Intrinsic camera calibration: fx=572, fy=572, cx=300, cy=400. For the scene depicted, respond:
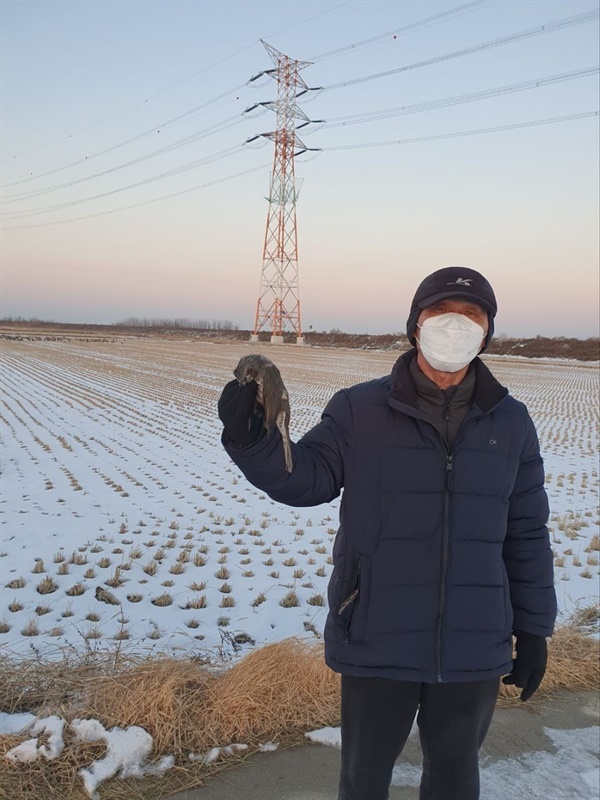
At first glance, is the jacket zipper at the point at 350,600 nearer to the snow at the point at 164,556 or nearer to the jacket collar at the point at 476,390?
the jacket collar at the point at 476,390

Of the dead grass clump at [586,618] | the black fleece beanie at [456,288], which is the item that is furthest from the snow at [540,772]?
the black fleece beanie at [456,288]

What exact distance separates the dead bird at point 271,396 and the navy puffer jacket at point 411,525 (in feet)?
0.13

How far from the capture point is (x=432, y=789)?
196cm

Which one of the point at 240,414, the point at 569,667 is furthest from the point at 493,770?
the point at 240,414

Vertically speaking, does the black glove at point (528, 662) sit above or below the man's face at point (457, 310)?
below

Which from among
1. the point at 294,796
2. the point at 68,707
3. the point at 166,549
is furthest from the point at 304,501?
the point at 166,549

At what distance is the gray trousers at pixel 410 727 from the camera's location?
1835mm

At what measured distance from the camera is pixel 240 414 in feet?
5.85

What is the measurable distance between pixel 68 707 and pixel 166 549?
3.38 m

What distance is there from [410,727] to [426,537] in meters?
0.63

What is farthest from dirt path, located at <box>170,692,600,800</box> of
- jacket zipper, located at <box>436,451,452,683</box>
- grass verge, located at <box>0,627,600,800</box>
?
jacket zipper, located at <box>436,451,452,683</box>

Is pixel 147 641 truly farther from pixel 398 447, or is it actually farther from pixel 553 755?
pixel 398 447

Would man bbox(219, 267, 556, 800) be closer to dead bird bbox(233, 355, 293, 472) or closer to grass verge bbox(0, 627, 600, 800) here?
dead bird bbox(233, 355, 293, 472)

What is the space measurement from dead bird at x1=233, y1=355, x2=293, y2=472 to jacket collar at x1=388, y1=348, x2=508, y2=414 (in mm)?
371
